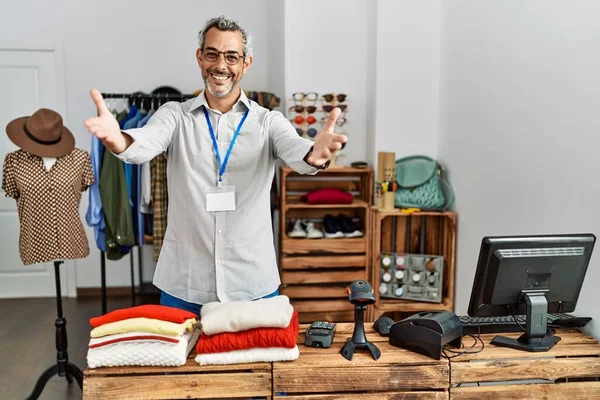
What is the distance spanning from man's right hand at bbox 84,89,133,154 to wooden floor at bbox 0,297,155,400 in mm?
2077

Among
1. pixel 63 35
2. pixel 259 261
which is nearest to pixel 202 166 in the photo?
pixel 259 261

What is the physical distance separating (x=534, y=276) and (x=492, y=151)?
1323 millimetres

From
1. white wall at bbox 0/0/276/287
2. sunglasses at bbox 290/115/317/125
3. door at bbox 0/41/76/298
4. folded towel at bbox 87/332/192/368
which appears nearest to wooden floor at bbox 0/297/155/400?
door at bbox 0/41/76/298

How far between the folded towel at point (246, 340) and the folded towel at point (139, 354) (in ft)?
0.23

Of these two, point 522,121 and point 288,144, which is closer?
point 288,144

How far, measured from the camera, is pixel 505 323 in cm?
192

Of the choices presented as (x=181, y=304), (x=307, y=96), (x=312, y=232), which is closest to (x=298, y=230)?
(x=312, y=232)

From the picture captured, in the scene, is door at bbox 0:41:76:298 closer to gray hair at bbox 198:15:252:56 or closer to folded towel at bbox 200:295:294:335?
gray hair at bbox 198:15:252:56

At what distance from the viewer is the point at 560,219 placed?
7.45 ft

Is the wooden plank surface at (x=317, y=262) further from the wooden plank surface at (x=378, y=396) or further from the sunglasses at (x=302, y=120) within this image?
the wooden plank surface at (x=378, y=396)

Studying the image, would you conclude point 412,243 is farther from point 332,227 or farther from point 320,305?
point 320,305

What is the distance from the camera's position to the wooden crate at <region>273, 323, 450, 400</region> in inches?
60.9

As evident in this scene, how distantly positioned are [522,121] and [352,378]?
1.72m

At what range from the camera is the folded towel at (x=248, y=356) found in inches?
60.6
